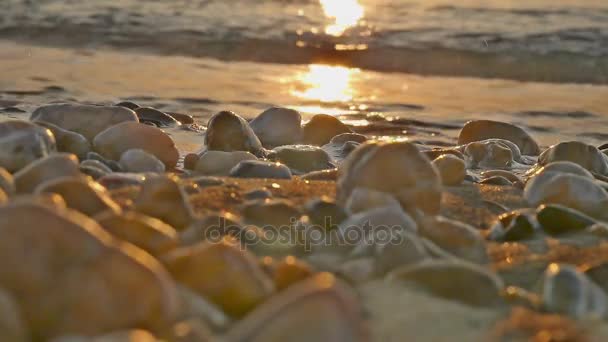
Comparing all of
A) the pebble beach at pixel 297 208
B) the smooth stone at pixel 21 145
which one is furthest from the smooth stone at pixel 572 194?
the smooth stone at pixel 21 145

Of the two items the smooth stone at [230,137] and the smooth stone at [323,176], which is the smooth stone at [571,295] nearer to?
the smooth stone at [323,176]

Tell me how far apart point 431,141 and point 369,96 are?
1.11 m

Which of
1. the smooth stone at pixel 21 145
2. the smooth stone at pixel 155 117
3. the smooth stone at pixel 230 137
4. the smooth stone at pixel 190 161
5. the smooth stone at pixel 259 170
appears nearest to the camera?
the smooth stone at pixel 21 145

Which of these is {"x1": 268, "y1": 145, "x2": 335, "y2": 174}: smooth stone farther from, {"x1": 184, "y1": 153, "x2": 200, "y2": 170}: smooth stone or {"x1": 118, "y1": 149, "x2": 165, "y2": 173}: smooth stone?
{"x1": 118, "y1": 149, "x2": 165, "y2": 173}: smooth stone

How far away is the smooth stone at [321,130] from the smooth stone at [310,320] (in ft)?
8.54

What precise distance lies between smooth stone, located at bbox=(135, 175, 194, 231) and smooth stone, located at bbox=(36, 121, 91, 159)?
1019 millimetres

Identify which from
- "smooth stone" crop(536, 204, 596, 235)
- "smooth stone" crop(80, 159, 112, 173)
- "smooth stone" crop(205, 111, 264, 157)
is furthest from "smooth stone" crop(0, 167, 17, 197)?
"smooth stone" crop(205, 111, 264, 157)

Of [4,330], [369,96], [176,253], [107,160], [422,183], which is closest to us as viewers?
[4,330]

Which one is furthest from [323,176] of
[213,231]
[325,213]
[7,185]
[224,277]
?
[224,277]

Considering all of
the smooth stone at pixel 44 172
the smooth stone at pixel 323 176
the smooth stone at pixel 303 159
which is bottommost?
the smooth stone at pixel 303 159

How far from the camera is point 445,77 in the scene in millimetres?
5809

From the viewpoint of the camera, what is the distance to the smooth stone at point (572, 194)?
2236mm

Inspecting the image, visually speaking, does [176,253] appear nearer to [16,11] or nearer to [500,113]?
[500,113]

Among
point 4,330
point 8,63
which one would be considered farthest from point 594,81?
point 4,330
